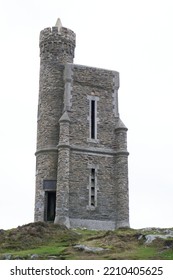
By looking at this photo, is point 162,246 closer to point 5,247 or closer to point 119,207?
point 5,247

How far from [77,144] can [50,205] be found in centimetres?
470

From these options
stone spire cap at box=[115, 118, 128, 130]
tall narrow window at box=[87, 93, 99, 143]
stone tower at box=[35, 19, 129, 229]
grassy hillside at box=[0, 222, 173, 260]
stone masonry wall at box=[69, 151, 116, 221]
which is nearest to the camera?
grassy hillside at box=[0, 222, 173, 260]

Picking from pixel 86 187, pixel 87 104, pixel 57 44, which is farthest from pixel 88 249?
pixel 57 44

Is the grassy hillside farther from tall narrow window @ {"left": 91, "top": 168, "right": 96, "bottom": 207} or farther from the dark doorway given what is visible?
the dark doorway

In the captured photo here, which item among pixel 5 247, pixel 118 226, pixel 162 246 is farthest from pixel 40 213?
pixel 162 246

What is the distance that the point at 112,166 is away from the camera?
40719 millimetres

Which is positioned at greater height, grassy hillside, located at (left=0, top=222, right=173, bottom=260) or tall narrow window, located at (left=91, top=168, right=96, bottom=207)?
tall narrow window, located at (left=91, top=168, right=96, bottom=207)

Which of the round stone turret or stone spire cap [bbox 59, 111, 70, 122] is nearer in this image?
stone spire cap [bbox 59, 111, 70, 122]

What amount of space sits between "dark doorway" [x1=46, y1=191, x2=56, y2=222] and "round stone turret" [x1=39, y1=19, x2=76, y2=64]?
9.93 metres

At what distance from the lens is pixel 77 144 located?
131ft

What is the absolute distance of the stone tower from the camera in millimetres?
38875

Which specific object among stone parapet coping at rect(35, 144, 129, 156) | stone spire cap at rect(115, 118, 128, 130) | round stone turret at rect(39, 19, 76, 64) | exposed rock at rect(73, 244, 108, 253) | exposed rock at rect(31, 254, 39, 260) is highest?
round stone turret at rect(39, 19, 76, 64)

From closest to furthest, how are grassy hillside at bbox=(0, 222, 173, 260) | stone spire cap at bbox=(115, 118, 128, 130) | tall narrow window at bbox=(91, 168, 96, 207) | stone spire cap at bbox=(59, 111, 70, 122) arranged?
grassy hillside at bbox=(0, 222, 173, 260)
tall narrow window at bbox=(91, 168, 96, 207)
stone spire cap at bbox=(59, 111, 70, 122)
stone spire cap at bbox=(115, 118, 128, 130)

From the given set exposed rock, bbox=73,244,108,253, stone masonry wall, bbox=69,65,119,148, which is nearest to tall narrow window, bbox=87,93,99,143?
stone masonry wall, bbox=69,65,119,148
